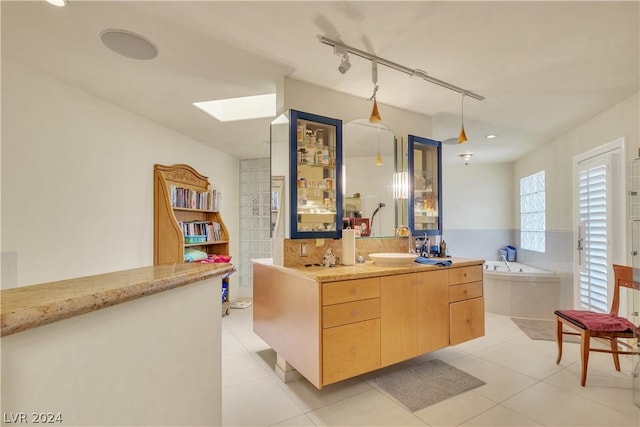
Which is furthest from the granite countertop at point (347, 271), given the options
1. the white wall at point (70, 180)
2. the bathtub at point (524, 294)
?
the bathtub at point (524, 294)

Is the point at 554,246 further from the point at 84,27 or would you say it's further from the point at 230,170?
the point at 84,27

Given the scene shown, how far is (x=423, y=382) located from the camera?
2.45 metres

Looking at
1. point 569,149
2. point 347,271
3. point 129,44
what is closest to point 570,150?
point 569,149

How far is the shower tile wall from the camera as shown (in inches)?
201

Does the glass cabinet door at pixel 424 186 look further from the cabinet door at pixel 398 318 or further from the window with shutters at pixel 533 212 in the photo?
the window with shutters at pixel 533 212

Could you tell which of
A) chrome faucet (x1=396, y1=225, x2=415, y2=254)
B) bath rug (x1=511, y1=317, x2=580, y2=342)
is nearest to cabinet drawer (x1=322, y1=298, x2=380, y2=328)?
chrome faucet (x1=396, y1=225, x2=415, y2=254)

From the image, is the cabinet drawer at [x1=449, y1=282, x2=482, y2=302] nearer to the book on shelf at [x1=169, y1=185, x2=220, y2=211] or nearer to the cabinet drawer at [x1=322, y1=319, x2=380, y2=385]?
the cabinet drawer at [x1=322, y1=319, x2=380, y2=385]

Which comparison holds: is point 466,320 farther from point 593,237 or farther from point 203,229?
point 203,229

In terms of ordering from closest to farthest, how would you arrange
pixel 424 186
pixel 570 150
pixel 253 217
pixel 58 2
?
1. pixel 58 2
2. pixel 424 186
3. pixel 570 150
4. pixel 253 217

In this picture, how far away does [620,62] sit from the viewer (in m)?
2.32

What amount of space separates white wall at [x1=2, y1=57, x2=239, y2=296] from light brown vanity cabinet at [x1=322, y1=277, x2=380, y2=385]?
223cm

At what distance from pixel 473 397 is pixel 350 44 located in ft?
8.95

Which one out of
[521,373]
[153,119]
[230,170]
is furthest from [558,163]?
[153,119]

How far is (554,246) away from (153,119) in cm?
571
